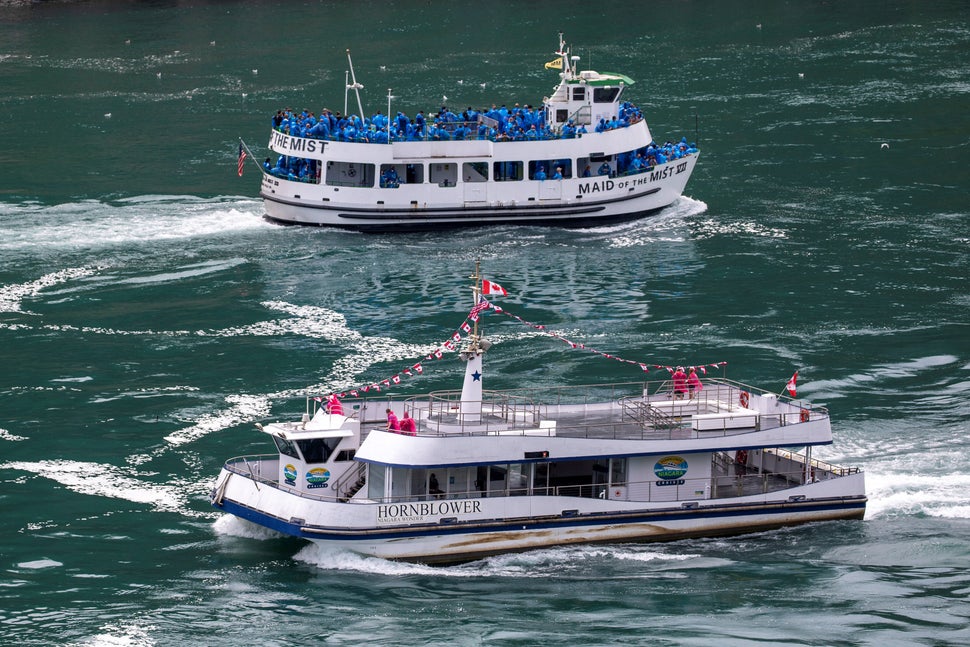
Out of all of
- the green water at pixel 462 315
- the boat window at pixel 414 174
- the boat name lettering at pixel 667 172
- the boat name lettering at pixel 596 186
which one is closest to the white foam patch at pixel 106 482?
the green water at pixel 462 315

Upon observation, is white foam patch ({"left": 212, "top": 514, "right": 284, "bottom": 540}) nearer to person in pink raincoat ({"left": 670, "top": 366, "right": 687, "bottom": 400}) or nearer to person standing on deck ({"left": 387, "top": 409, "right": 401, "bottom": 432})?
person standing on deck ({"left": 387, "top": 409, "right": 401, "bottom": 432})

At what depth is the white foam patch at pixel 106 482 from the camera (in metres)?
45.8

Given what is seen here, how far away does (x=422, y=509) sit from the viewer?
137 feet

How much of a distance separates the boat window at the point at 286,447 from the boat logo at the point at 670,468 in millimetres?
9816

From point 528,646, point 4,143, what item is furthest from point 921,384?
point 4,143

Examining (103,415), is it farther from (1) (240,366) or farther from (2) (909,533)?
(2) (909,533)

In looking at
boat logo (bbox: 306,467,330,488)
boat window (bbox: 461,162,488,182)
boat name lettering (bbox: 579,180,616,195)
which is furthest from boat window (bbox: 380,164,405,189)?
boat logo (bbox: 306,467,330,488)

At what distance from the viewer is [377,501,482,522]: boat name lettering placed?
41.5m

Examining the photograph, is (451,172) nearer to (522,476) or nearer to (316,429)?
(316,429)

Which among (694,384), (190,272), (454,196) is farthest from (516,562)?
(454,196)

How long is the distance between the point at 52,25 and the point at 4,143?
4976cm

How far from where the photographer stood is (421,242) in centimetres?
7675

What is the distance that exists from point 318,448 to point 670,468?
9625mm

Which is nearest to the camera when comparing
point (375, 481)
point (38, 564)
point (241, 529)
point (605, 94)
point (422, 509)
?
point (38, 564)
